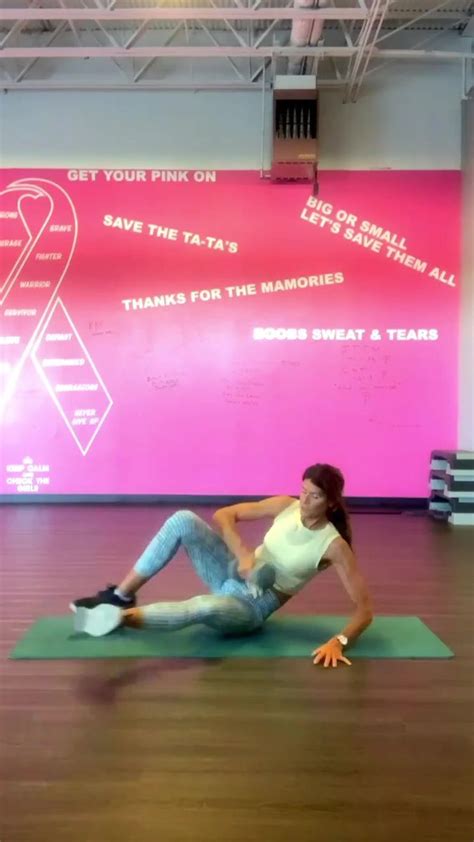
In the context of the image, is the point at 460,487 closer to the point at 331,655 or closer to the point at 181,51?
the point at 331,655

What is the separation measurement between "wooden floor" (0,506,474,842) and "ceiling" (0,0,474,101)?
446 centimetres

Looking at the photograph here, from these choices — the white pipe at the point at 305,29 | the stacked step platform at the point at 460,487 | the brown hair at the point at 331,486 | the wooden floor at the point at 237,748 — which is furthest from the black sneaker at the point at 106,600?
the white pipe at the point at 305,29

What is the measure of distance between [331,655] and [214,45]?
518 centimetres

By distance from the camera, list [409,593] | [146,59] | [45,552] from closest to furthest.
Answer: [409,593]
[45,552]
[146,59]

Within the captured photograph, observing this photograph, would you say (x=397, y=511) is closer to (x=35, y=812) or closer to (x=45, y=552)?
(x=45, y=552)

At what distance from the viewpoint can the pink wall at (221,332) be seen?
6059 mm

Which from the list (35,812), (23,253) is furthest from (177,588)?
(23,253)

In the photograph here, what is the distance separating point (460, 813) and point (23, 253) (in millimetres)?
5515

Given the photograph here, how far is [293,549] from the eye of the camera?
2.65 m

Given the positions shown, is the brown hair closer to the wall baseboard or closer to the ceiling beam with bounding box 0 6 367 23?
the ceiling beam with bounding box 0 6 367 23

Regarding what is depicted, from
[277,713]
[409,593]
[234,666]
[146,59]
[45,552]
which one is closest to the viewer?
[277,713]

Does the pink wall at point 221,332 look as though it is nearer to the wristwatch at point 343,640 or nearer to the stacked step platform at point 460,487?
the stacked step platform at point 460,487

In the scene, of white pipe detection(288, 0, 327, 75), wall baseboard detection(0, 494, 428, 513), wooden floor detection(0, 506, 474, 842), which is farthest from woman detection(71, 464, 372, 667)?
white pipe detection(288, 0, 327, 75)

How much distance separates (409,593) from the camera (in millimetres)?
3586
